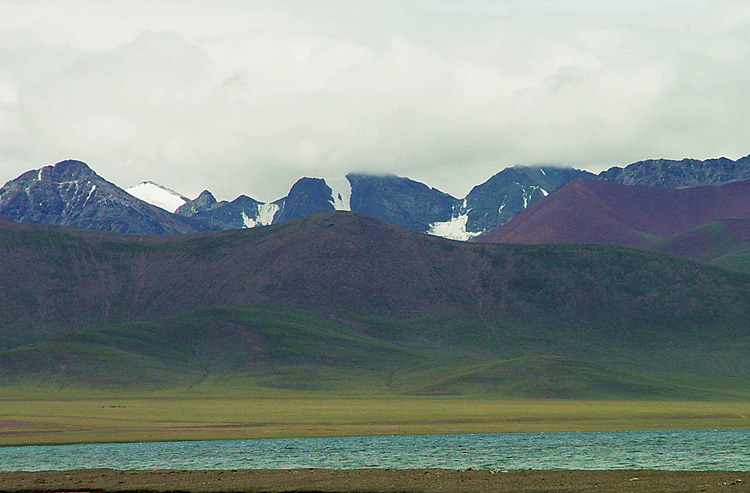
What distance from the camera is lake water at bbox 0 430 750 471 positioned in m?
83.1

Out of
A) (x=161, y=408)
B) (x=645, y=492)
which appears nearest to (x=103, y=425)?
(x=161, y=408)

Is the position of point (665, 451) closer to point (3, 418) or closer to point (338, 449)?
point (338, 449)

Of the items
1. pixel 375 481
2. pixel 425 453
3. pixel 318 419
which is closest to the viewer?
pixel 375 481

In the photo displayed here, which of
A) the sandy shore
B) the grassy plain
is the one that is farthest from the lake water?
the grassy plain

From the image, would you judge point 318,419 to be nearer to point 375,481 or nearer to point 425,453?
point 425,453

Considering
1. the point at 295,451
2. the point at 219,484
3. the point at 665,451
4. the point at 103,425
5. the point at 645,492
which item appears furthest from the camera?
the point at 103,425

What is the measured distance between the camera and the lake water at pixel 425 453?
8312cm

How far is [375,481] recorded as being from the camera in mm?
67000

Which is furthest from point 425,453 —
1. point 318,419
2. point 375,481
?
point 318,419

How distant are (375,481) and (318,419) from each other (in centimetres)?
8727

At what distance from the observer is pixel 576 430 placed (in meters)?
128

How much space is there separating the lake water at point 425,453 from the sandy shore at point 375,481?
28.3 ft

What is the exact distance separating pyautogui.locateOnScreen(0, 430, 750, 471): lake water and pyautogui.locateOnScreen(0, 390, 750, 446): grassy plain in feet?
34.9

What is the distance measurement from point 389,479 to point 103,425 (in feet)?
269
